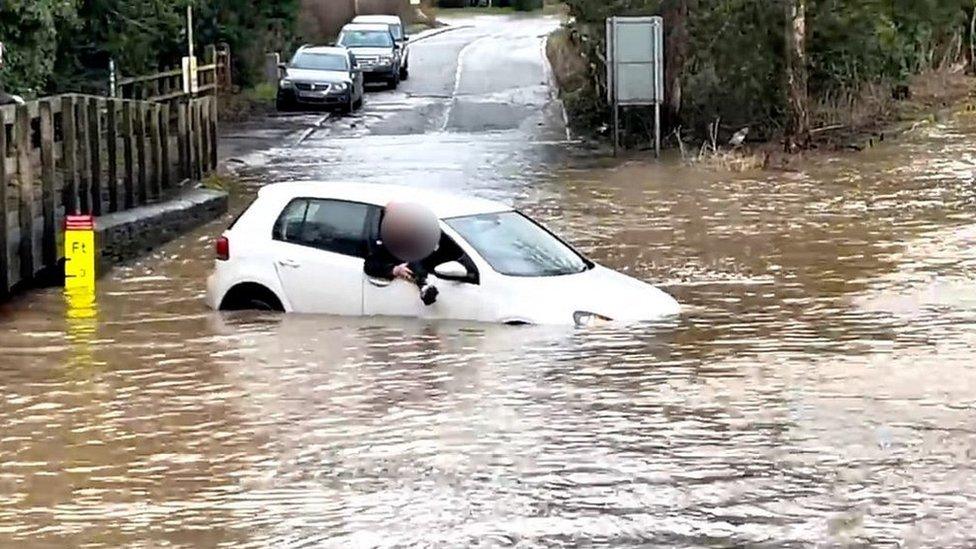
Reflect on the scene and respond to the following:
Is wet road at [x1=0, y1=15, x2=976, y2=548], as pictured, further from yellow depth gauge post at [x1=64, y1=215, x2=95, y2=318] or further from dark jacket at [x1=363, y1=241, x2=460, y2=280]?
dark jacket at [x1=363, y1=241, x2=460, y2=280]

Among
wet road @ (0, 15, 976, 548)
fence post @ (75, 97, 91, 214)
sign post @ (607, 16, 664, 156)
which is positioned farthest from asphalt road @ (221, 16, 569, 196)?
wet road @ (0, 15, 976, 548)

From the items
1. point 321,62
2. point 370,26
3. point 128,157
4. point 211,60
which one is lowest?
point 128,157

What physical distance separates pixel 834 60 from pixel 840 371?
883 inches

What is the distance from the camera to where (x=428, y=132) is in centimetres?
3694

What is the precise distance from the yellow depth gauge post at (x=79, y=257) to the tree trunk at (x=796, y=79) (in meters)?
15.8

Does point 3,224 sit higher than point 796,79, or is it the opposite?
point 796,79

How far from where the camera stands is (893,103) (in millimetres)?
33906

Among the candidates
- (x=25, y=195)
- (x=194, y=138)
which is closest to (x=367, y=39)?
(x=194, y=138)

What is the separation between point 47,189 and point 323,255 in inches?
204

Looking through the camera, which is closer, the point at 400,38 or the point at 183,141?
the point at 183,141

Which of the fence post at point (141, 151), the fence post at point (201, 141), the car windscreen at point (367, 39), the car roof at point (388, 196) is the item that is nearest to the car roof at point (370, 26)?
the car windscreen at point (367, 39)

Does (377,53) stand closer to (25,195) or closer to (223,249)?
(25,195)

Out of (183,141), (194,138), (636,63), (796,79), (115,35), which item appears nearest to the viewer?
(183,141)

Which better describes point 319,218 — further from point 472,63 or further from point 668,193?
point 472,63
